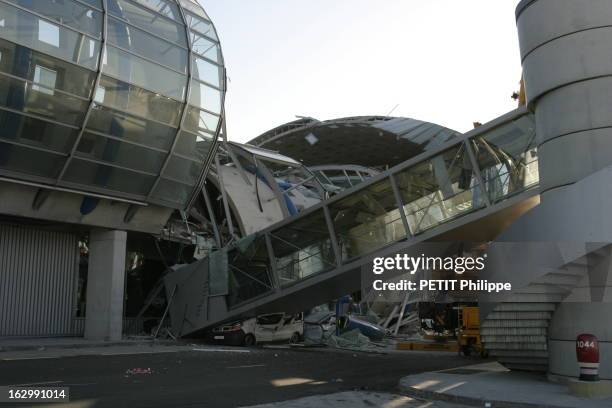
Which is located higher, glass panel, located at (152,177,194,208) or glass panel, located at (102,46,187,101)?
glass panel, located at (102,46,187,101)

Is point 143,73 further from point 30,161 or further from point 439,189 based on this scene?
point 439,189

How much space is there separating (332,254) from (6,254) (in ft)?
41.6

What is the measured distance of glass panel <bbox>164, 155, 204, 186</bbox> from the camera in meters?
26.1

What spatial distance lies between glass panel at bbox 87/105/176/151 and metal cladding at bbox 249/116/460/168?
4213 centimetres

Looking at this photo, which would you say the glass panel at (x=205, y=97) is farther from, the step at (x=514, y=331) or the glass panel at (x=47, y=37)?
the step at (x=514, y=331)

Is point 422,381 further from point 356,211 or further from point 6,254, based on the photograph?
point 6,254

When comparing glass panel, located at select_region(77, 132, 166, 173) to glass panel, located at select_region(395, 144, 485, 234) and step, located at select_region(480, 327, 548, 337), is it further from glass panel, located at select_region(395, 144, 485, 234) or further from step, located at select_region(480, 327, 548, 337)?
step, located at select_region(480, 327, 548, 337)

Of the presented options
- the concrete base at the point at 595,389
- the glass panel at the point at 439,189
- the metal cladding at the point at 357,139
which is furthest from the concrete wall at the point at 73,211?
the metal cladding at the point at 357,139

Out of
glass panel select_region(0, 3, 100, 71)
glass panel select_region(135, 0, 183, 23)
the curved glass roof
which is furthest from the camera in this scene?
glass panel select_region(135, 0, 183, 23)

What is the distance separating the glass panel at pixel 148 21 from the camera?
23986 mm

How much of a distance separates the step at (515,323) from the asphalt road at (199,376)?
2.39 meters

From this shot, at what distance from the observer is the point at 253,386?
39.7ft

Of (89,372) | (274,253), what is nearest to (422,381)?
(89,372)

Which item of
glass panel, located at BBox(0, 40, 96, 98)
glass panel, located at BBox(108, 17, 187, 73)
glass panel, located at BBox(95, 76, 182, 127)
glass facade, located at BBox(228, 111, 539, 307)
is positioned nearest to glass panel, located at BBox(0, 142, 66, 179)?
glass panel, located at BBox(0, 40, 96, 98)
